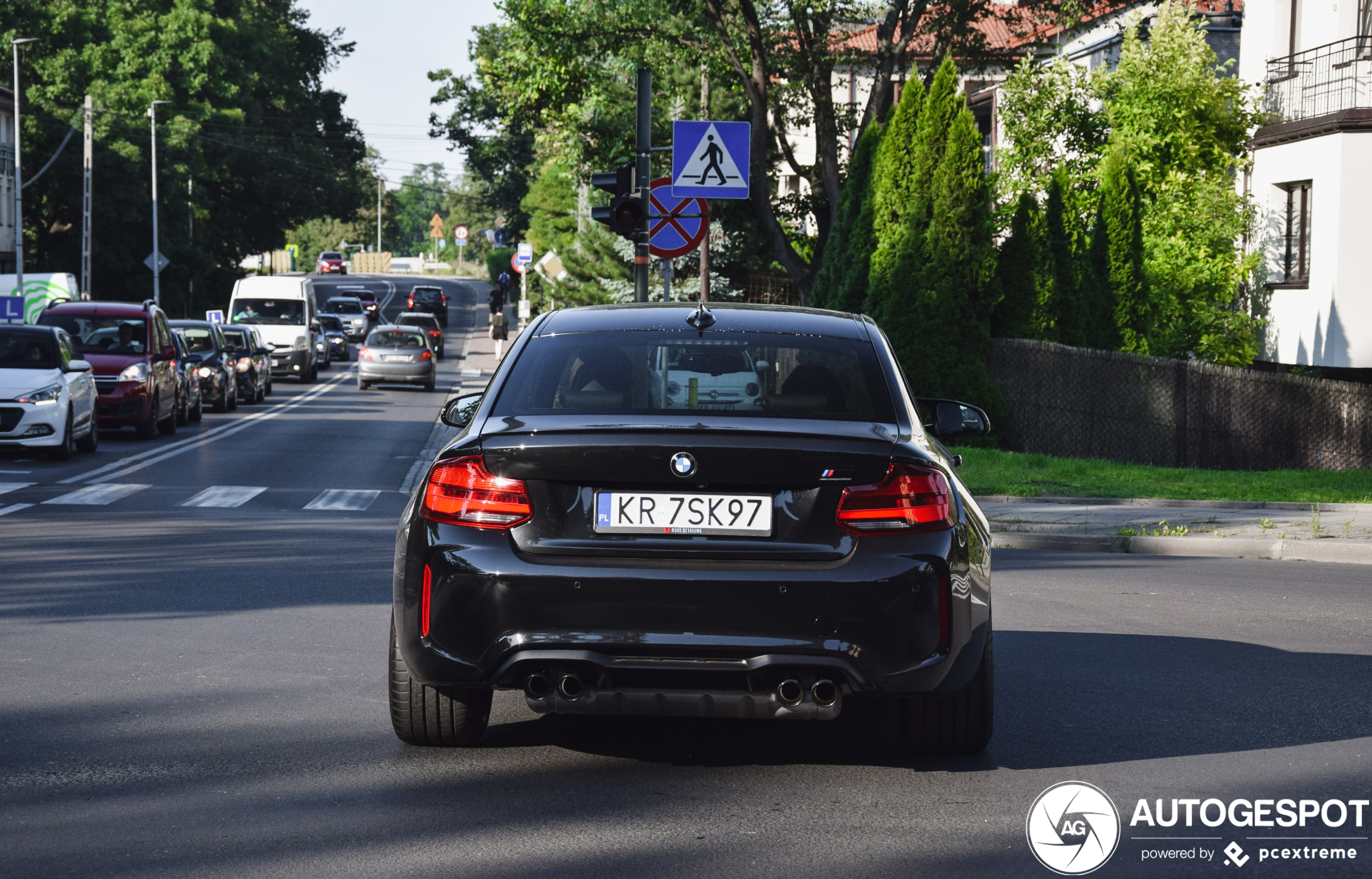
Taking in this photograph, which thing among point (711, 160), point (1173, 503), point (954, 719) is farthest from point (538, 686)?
point (1173, 503)

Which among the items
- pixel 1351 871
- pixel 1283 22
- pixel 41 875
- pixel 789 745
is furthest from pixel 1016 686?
pixel 1283 22

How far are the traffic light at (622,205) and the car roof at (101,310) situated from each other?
10953mm

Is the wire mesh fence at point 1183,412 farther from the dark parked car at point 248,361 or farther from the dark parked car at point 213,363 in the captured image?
the dark parked car at point 248,361

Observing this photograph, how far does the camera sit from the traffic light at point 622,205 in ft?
57.3

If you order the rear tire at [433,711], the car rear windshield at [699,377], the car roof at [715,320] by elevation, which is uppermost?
the car roof at [715,320]

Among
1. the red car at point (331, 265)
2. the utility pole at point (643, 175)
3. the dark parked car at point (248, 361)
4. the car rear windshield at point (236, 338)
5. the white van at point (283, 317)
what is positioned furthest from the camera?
the red car at point (331, 265)

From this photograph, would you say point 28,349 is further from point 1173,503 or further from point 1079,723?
point 1079,723

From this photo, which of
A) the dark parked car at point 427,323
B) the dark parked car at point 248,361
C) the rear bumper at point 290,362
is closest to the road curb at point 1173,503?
the dark parked car at point 248,361

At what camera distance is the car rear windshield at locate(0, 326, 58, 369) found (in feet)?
68.4

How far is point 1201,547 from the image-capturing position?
13.9m

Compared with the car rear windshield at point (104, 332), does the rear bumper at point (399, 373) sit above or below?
below

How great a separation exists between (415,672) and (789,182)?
3952 cm

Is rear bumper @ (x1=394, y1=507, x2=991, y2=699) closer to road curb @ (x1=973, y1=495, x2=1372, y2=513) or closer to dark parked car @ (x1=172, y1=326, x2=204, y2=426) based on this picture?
road curb @ (x1=973, y1=495, x2=1372, y2=513)

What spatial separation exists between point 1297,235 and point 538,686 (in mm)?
24380
